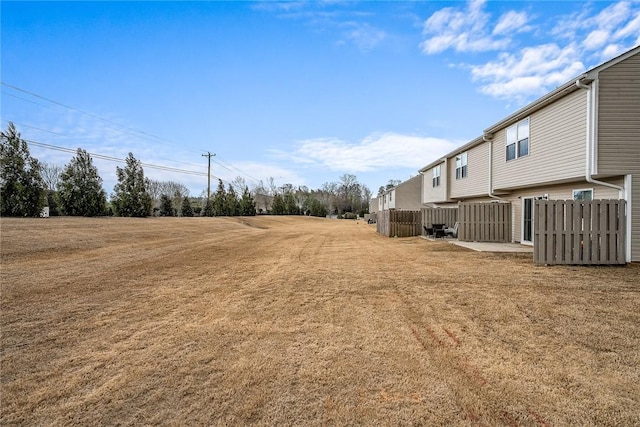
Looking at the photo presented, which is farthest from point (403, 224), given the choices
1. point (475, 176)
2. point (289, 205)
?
point (289, 205)

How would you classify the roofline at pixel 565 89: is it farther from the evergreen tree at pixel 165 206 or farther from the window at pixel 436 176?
the evergreen tree at pixel 165 206

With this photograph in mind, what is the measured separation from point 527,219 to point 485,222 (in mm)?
1673

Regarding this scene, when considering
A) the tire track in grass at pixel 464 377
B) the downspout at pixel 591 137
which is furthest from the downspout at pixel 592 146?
the tire track in grass at pixel 464 377

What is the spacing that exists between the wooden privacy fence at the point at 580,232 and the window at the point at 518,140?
4.43 meters

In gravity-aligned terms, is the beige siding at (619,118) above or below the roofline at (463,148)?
below

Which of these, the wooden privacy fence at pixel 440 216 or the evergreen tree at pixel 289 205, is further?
the evergreen tree at pixel 289 205

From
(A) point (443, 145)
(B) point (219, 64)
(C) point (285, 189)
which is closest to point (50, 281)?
(B) point (219, 64)

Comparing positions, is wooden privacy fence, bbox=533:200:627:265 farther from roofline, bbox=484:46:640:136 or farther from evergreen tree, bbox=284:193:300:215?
evergreen tree, bbox=284:193:300:215

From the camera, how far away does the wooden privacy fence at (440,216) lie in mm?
17953

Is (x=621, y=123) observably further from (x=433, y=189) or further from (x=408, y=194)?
(x=408, y=194)

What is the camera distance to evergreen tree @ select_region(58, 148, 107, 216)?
67.7 ft

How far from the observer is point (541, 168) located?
11352 mm

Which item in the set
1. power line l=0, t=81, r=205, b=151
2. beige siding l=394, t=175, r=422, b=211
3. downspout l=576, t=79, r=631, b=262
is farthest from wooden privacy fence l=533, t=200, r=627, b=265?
power line l=0, t=81, r=205, b=151

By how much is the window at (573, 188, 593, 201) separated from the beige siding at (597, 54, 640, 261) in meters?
1.47
